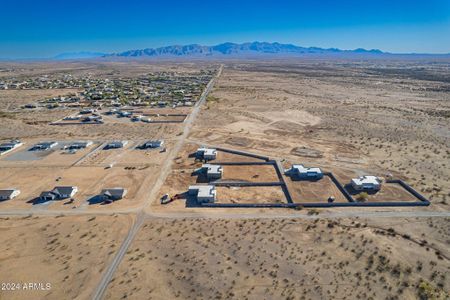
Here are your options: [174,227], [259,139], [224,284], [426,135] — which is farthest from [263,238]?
[426,135]

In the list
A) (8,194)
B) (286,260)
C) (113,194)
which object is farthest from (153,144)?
(286,260)

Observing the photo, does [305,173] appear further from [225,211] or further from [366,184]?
[225,211]

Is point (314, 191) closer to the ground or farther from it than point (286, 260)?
farther from it

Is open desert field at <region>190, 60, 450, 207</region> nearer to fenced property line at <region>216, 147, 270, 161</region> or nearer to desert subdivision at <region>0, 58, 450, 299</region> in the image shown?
desert subdivision at <region>0, 58, 450, 299</region>

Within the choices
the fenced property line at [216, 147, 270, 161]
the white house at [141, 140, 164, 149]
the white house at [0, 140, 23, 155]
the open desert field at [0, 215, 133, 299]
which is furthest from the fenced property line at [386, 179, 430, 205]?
the white house at [0, 140, 23, 155]

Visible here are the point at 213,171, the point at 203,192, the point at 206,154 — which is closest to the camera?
the point at 203,192

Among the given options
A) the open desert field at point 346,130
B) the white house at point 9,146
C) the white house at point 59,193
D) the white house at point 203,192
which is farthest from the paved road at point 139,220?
the white house at point 9,146
